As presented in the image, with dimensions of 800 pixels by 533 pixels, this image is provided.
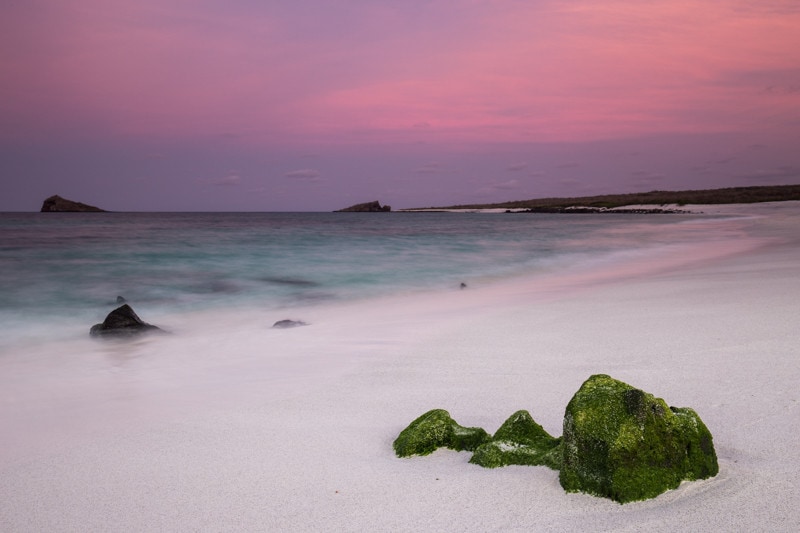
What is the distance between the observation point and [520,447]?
129 inches

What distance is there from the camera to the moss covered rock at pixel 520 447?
126 inches

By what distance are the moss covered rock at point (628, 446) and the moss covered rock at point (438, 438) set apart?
2.21 feet

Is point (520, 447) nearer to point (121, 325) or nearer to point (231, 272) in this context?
point (121, 325)

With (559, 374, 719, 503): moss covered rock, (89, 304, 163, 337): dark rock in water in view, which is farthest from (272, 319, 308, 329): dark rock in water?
(559, 374, 719, 503): moss covered rock

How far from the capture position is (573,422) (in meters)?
2.89

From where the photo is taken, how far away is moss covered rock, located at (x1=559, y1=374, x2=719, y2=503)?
276cm

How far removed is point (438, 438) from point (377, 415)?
92 centimetres

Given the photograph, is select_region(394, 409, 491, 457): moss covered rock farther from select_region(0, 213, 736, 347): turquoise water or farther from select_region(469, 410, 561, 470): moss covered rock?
select_region(0, 213, 736, 347): turquoise water

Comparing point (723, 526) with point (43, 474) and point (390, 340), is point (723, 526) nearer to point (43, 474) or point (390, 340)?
point (43, 474)

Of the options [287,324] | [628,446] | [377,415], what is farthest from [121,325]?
[628,446]

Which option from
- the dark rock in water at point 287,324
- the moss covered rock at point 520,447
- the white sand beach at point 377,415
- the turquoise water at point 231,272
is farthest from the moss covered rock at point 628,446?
the turquoise water at point 231,272

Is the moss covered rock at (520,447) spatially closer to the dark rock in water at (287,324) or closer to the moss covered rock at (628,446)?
the moss covered rock at (628,446)

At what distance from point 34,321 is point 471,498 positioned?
9692 mm

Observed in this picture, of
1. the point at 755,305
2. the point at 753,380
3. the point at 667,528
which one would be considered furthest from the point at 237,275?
the point at 667,528
